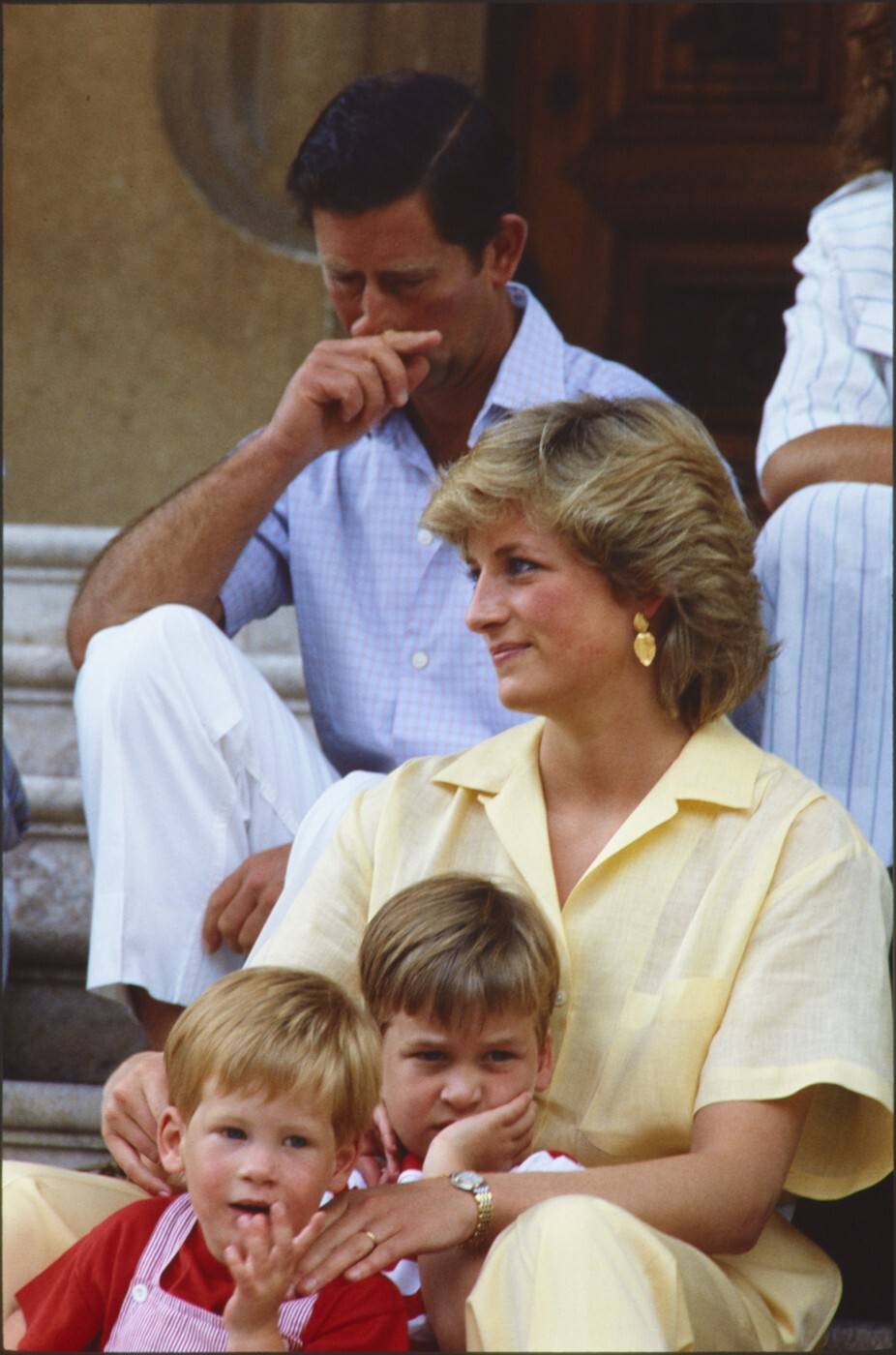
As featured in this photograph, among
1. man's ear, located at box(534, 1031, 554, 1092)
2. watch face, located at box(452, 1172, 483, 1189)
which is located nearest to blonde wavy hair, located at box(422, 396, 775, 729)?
man's ear, located at box(534, 1031, 554, 1092)

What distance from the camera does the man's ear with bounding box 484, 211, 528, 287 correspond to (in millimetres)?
3178

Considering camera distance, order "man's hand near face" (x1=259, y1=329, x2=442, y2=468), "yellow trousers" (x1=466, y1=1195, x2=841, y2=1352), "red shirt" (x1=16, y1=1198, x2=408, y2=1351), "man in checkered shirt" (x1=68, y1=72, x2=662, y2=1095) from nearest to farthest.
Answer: "yellow trousers" (x1=466, y1=1195, x2=841, y2=1352)
"red shirt" (x1=16, y1=1198, x2=408, y2=1351)
"man in checkered shirt" (x1=68, y1=72, x2=662, y2=1095)
"man's hand near face" (x1=259, y1=329, x2=442, y2=468)

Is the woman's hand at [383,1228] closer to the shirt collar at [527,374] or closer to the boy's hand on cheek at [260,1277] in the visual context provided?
the boy's hand on cheek at [260,1277]

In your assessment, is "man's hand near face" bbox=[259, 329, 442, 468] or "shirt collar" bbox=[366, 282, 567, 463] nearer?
"man's hand near face" bbox=[259, 329, 442, 468]

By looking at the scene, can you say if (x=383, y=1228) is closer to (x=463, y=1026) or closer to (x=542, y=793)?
(x=463, y=1026)

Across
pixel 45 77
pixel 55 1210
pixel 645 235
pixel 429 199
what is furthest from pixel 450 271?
pixel 45 77

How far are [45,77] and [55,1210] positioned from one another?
3.70 metres

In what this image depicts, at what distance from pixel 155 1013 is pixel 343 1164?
0.93m

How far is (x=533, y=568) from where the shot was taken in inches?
89.6

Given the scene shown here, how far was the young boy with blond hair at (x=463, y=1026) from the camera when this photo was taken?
6.75ft

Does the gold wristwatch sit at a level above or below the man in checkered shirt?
below

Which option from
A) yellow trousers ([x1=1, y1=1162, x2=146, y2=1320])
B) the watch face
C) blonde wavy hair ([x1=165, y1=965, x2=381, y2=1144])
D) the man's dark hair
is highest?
the man's dark hair

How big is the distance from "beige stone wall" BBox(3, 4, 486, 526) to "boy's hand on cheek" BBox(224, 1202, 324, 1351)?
347 centimetres

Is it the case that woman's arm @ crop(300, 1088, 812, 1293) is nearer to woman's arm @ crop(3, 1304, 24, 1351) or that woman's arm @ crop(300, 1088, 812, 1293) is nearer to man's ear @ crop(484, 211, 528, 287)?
woman's arm @ crop(3, 1304, 24, 1351)
